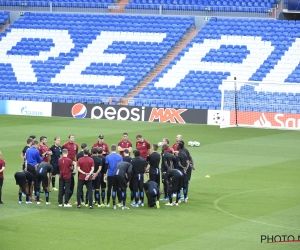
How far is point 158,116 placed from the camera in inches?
1762

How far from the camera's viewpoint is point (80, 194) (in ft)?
69.4

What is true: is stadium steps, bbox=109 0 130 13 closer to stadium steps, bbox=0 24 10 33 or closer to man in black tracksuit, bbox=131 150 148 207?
stadium steps, bbox=0 24 10 33

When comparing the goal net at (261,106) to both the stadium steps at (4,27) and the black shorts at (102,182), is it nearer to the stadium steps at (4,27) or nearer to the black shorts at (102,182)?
the black shorts at (102,182)

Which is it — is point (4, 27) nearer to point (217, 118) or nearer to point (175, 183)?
point (217, 118)

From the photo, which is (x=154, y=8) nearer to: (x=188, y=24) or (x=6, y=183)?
(x=188, y=24)

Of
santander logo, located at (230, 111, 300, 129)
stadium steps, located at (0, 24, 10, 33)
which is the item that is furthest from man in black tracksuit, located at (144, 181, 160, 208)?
stadium steps, located at (0, 24, 10, 33)

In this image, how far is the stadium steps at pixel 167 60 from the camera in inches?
1919

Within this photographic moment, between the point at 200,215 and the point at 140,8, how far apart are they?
3534 cm

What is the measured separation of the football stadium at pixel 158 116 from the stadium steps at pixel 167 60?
95 mm

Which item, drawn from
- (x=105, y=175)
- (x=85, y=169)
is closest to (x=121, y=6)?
(x=105, y=175)

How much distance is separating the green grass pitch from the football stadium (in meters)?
0.05

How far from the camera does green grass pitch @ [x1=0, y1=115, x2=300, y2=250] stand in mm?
17328

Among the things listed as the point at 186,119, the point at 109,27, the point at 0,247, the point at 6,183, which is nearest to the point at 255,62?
the point at 186,119

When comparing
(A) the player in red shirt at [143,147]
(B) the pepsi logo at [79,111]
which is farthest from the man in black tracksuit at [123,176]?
(B) the pepsi logo at [79,111]
